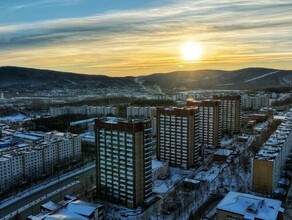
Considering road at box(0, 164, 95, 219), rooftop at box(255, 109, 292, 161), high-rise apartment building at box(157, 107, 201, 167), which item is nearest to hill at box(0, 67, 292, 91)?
road at box(0, 164, 95, 219)

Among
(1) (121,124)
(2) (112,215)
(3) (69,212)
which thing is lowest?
(2) (112,215)

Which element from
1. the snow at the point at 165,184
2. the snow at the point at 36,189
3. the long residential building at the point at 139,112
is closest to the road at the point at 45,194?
the snow at the point at 36,189

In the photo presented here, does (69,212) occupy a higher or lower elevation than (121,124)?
lower

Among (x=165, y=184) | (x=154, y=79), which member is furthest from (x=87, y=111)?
(x=154, y=79)

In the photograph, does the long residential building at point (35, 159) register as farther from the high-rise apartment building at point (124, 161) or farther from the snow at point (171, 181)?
the snow at point (171, 181)

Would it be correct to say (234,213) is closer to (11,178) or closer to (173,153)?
(173,153)

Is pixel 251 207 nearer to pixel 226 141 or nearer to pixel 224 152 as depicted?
pixel 224 152

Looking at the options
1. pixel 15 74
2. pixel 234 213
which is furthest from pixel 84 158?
pixel 15 74
